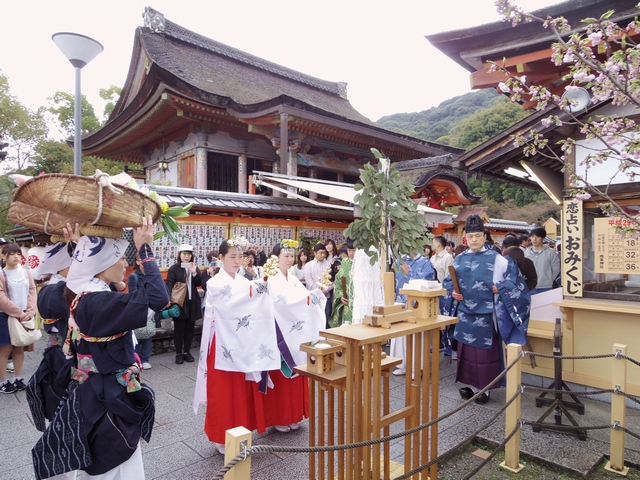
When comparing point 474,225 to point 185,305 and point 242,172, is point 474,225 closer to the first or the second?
point 185,305

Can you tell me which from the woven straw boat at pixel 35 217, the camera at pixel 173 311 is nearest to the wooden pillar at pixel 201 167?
the camera at pixel 173 311

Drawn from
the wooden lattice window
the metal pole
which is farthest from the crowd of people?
the wooden lattice window

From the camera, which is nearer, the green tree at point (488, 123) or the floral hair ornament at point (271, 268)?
the floral hair ornament at point (271, 268)

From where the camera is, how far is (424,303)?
2984 mm

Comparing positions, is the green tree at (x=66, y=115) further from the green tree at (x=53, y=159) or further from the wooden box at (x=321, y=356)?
the wooden box at (x=321, y=356)

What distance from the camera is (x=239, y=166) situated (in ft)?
41.7

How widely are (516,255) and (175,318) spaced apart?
5373 millimetres

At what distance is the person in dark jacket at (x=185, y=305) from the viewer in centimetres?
645

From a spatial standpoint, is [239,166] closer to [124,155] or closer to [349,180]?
[349,180]

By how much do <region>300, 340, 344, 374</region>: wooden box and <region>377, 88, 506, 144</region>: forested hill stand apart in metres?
41.8

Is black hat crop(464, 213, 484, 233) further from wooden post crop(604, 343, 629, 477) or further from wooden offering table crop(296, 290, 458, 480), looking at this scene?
wooden offering table crop(296, 290, 458, 480)

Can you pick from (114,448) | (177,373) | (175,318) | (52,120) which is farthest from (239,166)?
(52,120)

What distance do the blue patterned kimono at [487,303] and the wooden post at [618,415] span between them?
1.17 m

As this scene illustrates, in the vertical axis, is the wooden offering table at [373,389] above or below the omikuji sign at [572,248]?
below
